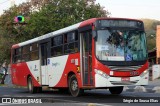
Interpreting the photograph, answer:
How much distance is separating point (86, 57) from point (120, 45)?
5.26 ft

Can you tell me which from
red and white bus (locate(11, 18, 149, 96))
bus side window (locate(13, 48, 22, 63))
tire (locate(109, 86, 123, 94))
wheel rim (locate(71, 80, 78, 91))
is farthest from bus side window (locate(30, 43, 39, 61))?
tire (locate(109, 86, 123, 94))

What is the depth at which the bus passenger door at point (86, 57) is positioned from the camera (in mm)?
16447

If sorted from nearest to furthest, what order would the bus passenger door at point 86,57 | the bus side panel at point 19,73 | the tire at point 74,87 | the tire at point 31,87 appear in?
the bus passenger door at point 86,57 → the tire at point 74,87 → the tire at point 31,87 → the bus side panel at point 19,73

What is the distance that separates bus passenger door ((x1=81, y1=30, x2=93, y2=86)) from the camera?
1645cm

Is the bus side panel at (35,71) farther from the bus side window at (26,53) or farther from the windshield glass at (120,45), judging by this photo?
the windshield glass at (120,45)

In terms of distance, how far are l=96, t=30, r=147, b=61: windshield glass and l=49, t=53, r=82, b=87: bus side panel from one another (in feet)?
5.56

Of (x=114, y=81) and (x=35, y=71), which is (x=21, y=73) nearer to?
(x=35, y=71)

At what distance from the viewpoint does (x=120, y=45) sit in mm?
16250

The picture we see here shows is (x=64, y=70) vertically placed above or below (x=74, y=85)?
above

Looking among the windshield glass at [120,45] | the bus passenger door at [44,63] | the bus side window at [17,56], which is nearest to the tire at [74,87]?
the windshield glass at [120,45]

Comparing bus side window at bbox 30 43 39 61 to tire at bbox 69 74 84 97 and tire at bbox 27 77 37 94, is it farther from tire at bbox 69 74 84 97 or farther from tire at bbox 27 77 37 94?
tire at bbox 69 74 84 97

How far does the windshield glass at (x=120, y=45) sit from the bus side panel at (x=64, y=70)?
1.69 metres

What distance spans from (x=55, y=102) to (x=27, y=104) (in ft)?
4.70

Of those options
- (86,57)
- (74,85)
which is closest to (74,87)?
(74,85)
